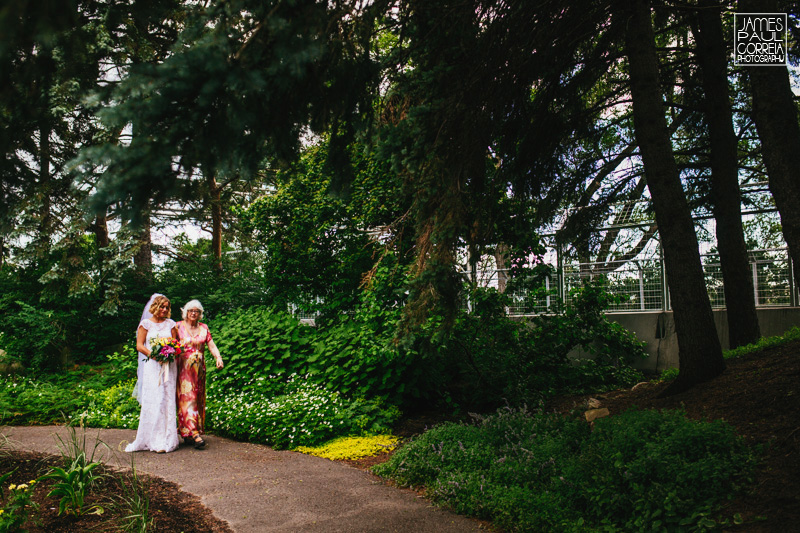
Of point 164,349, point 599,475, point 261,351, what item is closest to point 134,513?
point 164,349

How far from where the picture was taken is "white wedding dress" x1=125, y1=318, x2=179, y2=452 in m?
7.20

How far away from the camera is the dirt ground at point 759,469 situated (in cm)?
373

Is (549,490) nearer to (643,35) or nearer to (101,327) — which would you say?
(643,35)

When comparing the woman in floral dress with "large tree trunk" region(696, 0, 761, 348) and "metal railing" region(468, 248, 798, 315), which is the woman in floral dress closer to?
"metal railing" region(468, 248, 798, 315)

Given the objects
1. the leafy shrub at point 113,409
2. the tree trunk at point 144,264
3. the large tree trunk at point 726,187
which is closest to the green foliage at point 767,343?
the large tree trunk at point 726,187

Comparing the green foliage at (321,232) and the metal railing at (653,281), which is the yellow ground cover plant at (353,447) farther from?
the metal railing at (653,281)

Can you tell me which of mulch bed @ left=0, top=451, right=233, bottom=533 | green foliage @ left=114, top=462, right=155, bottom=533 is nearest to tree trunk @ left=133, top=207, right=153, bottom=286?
mulch bed @ left=0, top=451, right=233, bottom=533

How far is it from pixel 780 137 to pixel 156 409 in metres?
7.79

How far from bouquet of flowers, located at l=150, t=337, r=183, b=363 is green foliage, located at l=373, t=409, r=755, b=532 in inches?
142

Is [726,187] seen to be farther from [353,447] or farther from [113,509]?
[113,509]

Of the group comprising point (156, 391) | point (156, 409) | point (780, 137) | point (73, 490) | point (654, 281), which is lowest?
point (73, 490)

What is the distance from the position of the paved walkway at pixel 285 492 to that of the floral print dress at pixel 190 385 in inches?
15.4

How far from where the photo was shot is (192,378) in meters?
7.66

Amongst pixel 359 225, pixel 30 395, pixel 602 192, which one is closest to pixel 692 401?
pixel 602 192
